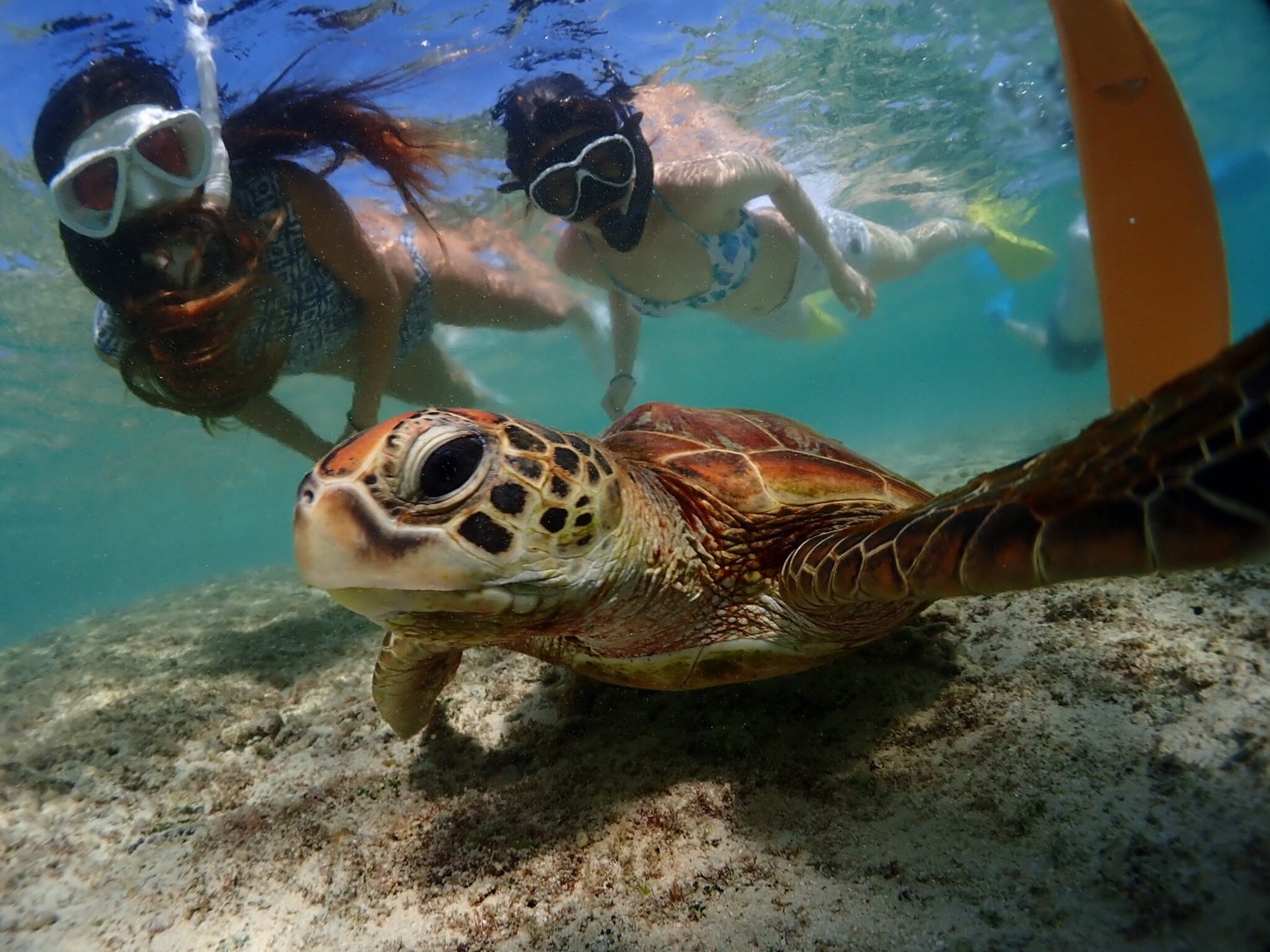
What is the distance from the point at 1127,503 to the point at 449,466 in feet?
3.32

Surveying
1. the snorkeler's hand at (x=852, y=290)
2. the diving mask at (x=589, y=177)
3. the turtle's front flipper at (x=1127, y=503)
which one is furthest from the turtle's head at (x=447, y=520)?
the snorkeler's hand at (x=852, y=290)

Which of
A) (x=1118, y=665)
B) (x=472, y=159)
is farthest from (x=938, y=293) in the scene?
(x=1118, y=665)

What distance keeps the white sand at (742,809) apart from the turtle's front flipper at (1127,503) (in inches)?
16.6

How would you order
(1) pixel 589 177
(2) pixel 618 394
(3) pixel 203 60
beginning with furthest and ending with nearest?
(2) pixel 618 394, (3) pixel 203 60, (1) pixel 589 177

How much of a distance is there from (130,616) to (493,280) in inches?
172

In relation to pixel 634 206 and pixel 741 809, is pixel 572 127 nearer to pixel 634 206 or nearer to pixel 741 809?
pixel 634 206

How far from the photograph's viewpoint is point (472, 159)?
652 centimetres

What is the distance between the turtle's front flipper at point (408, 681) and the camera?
1516 mm

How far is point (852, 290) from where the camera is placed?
203 inches

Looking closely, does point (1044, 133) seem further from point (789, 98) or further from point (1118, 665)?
point (1118, 665)

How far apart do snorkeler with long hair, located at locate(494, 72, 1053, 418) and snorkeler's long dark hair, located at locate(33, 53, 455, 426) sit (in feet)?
4.09

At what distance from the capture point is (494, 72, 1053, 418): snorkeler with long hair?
3.81 m

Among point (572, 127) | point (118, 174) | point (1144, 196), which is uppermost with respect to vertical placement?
point (572, 127)

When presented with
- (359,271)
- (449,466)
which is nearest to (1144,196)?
(449,466)
